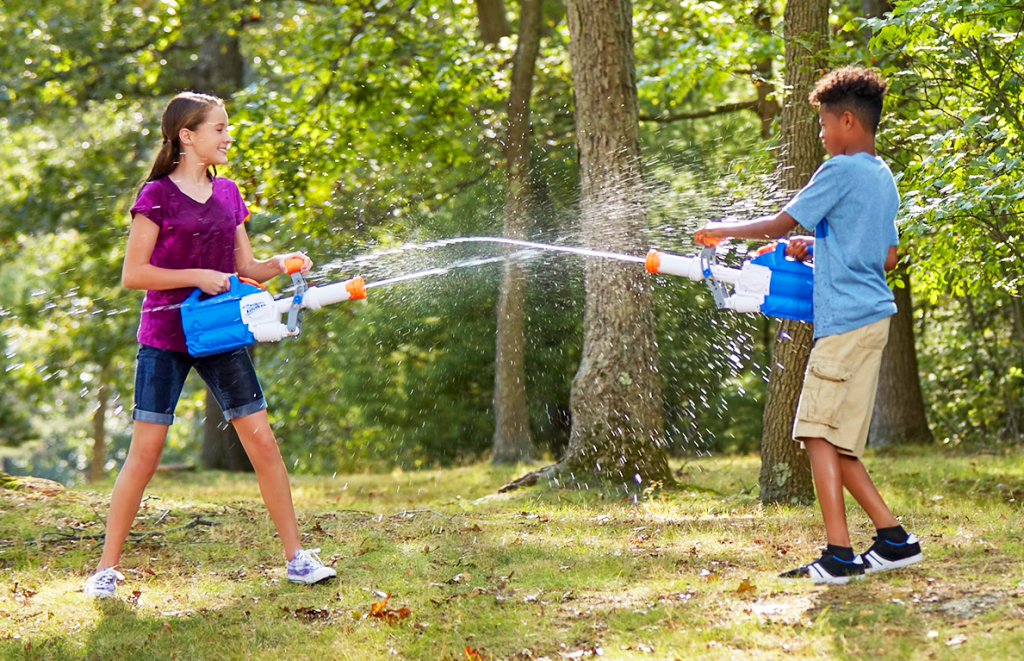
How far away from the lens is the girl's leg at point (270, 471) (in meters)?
4.11

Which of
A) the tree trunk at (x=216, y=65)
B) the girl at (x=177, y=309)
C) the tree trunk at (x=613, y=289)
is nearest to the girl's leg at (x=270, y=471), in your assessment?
the girl at (x=177, y=309)

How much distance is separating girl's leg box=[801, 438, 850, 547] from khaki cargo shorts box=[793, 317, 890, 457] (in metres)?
0.04

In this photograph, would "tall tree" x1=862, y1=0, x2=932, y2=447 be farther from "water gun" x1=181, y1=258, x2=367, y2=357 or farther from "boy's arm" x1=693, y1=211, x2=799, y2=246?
"water gun" x1=181, y1=258, x2=367, y2=357

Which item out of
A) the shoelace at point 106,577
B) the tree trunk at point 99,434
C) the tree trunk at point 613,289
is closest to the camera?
the shoelace at point 106,577

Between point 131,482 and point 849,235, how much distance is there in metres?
2.98

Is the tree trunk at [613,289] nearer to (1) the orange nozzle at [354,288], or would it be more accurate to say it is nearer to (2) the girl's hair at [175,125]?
(1) the orange nozzle at [354,288]

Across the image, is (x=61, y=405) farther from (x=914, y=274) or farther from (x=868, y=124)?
(x=868, y=124)

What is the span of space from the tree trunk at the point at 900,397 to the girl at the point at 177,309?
833 cm

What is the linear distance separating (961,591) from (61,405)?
82.4 feet

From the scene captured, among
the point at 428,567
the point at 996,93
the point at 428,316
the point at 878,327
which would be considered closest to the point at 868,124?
the point at 878,327

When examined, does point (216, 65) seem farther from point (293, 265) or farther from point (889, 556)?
point (889, 556)

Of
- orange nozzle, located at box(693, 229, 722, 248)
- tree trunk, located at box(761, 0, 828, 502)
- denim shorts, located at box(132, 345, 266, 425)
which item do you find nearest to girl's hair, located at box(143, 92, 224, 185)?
denim shorts, located at box(132, 345, 266, 425)

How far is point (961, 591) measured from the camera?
3453 millimetres

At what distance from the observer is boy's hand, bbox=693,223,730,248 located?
3.71m
